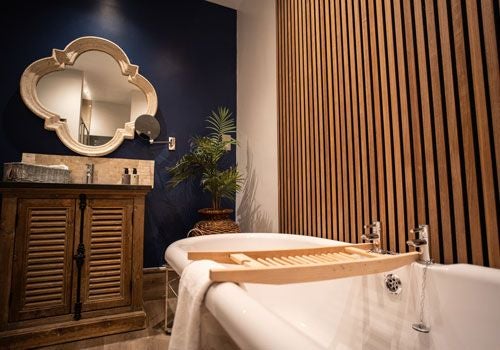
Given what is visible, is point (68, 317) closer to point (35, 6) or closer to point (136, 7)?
point (35, 6)

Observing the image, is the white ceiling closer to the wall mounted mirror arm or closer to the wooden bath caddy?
the wall mounted mirror arm

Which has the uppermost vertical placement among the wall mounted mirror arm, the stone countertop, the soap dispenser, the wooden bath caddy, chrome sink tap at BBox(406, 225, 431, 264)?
the wall mounted mirror arm

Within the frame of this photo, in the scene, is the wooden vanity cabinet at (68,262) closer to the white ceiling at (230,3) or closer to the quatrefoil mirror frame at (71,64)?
the quatrefoil mirror frame at (71,64)

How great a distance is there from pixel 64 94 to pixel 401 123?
2.64 metres

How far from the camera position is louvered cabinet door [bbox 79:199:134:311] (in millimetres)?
1737

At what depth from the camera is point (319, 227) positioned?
170 centimetres

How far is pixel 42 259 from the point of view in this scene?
1648 millimetres

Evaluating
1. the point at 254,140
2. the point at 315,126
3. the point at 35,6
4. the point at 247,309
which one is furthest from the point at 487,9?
the point at 35,6

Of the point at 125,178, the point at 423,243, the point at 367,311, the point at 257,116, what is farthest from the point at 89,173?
the point at 423,243

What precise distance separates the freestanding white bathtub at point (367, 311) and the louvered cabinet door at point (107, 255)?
2.16 ft

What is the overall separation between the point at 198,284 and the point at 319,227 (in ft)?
3.75

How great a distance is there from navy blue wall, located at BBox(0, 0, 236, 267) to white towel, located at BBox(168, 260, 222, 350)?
1925 mm

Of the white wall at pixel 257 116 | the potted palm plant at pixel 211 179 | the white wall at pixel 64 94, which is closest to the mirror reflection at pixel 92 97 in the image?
the white wall at pixel 64 94

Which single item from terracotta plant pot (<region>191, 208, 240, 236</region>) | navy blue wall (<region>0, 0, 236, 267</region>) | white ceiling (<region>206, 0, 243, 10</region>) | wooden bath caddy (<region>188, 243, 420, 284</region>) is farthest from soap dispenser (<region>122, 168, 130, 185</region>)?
white ceiling (<region>206, 0, 243, 10</region>)
